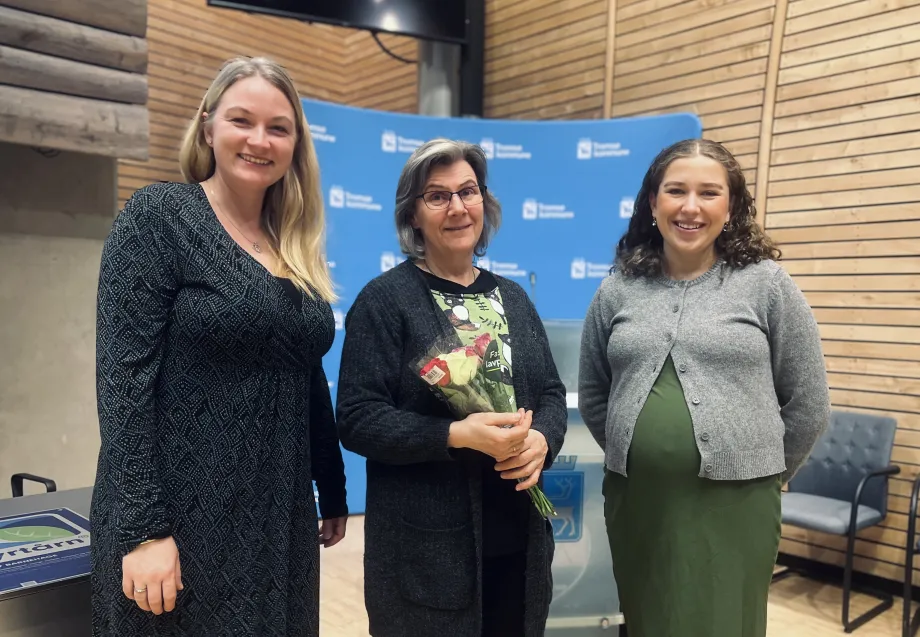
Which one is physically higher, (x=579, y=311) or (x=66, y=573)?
(x=579, y=311)

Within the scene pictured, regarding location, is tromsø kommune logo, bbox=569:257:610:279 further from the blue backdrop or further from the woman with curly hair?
the woman with curly hair

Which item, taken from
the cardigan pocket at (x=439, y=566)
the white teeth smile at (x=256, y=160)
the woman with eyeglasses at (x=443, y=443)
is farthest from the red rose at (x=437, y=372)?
the white teeth smile at (x=256, y=160)

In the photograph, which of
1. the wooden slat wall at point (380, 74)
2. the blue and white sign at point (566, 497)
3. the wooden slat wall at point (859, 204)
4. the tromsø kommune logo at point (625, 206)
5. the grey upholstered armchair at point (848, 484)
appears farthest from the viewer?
the wooden slat wall at point (380, 74)

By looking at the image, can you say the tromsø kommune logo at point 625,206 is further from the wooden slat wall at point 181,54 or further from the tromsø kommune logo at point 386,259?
the wooden slat wall at point 181,54

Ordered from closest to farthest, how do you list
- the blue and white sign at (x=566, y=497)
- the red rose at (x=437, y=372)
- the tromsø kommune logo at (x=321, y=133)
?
Answer: the red rose at (x=437, y=372) < the blue and white sign at (x=566, y=497) < the tromsø kommune logo at (x=321, y=133)

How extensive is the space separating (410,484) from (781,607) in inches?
128

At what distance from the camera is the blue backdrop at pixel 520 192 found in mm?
4793

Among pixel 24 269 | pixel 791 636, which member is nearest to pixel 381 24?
pixel 24 269

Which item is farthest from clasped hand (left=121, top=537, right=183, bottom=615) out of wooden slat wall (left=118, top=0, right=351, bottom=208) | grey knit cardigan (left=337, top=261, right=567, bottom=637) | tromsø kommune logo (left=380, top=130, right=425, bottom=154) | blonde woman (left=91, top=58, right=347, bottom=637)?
wooden slat wall (left=118, top=0, right=351, bottom=208)

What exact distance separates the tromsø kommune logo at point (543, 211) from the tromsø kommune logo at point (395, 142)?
98cm

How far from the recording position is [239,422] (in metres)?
1.32

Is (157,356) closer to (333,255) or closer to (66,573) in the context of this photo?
(66,573)

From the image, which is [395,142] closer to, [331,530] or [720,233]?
[720,233]

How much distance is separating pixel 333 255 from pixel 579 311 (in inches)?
76.2
